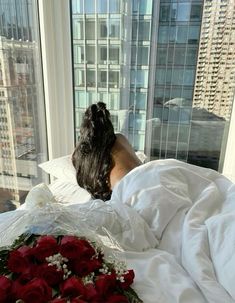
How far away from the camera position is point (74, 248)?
26.5 inches

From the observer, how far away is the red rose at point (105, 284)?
61cm

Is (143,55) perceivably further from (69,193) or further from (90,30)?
(69,193)

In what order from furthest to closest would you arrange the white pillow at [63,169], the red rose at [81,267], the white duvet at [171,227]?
the white pillow at [63,169], the white duvet at [171,227], the red rose at [81,267]

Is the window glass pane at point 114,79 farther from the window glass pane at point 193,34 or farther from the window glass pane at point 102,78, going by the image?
the window glass pane at point 193,34

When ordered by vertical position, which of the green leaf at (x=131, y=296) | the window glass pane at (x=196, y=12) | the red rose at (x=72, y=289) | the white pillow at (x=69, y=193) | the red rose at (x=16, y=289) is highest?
the window glass pane at (x=196, y=12)

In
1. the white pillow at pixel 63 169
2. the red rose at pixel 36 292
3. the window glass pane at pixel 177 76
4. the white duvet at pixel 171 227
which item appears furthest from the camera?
the window glass pane at pixel 177 76

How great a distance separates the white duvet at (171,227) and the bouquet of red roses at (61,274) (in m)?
0.10

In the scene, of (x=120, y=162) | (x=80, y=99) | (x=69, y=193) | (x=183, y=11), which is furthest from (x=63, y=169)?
(x=183, y=11)

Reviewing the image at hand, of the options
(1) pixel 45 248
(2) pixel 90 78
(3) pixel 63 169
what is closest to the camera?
(1) pixel 45 248

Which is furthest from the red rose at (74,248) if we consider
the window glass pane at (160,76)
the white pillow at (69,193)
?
the window glass pane at (160,76)

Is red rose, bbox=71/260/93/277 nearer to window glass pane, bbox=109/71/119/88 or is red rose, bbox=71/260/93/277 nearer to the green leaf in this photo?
the green leaf

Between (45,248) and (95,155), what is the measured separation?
86 cm

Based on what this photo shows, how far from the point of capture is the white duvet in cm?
76

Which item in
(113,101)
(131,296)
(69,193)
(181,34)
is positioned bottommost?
(69,193)
